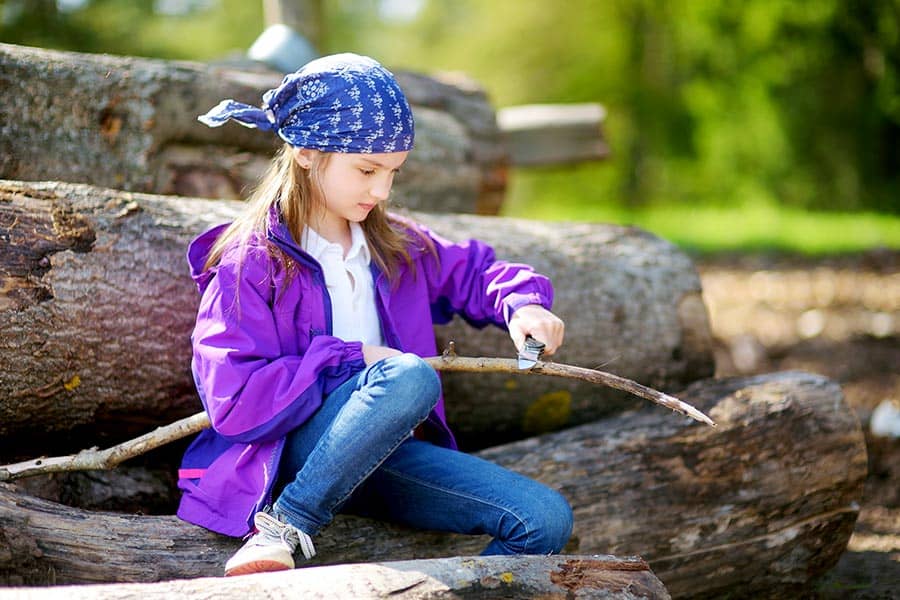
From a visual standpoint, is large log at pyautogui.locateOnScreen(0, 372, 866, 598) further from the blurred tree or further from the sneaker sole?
the blurred tree

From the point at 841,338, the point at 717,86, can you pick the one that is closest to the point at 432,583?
the point at 841,338

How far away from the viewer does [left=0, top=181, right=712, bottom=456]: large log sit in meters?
2.87

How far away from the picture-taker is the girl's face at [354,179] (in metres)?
2.65

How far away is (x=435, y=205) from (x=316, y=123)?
225 centimetres

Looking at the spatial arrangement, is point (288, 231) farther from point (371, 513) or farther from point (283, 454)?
point (371, 513)

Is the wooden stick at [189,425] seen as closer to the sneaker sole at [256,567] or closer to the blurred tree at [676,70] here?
the sneaker sole at [256,567]

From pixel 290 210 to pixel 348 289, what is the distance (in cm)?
28

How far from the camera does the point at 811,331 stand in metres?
6.43

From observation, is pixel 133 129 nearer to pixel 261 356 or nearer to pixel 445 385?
pixel 445 385

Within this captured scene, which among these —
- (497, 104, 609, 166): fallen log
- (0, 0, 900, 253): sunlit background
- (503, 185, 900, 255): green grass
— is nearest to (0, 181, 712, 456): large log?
(497, 104, 609, 166): fallen log

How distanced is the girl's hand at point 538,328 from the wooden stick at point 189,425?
80 millimetres

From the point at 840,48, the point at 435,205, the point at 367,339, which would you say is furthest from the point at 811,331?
the point at 840,48

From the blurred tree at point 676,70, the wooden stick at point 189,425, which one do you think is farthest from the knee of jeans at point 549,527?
the blurred tree at point 676,70

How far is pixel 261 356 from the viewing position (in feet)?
8.21
